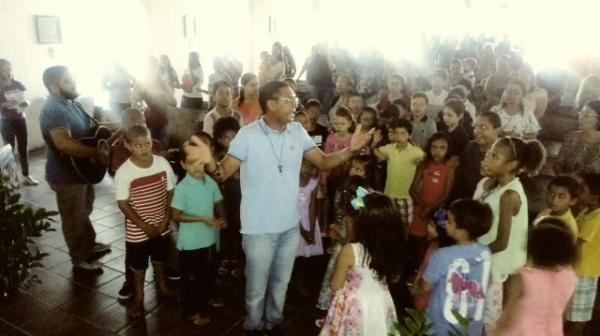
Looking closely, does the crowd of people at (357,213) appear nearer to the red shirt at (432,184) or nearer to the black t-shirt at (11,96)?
the red shirt at (432,184)

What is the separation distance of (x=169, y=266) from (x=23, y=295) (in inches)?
45.3

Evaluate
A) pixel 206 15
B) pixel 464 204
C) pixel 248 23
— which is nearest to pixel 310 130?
pixel 464 204

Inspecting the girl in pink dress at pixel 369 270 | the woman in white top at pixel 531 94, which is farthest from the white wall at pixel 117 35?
Result: the girl in pink dress at pixel 369 270

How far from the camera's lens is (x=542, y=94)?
568 cm

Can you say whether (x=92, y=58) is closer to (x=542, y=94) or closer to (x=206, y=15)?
(x=206, y=15)

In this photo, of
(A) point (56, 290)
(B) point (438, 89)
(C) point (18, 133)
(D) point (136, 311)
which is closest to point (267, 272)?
(D) point (136, 311)

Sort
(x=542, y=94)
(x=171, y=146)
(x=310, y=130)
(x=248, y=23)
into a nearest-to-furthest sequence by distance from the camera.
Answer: (x=310, y=130)
(x=542, y=94)
(x=171, y=146)
(x=248, y=23)

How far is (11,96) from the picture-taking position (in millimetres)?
6711

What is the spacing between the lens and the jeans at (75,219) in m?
4.25

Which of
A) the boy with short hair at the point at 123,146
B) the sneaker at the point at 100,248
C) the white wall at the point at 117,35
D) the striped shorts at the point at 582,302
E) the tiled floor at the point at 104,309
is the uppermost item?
the white wall at the point at 117,35

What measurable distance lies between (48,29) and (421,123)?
7.00 meters

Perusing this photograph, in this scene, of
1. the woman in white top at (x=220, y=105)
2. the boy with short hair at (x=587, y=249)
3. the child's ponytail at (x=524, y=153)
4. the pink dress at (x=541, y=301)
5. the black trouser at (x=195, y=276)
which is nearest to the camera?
the pink dress at (x=541, y=301)

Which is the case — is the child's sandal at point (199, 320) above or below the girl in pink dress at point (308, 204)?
below

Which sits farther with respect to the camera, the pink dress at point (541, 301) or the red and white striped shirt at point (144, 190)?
the red and white striped shirt at point (144, 190)
